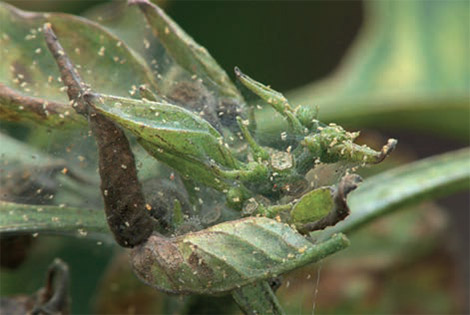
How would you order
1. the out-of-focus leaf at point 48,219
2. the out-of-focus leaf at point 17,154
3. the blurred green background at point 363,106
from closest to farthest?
1. the out-of-focus leaf at point 48,219
2. the out-of-focus leaf at point 17,154
3. the blurred green background at point 363,106

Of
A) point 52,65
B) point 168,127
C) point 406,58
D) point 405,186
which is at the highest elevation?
point 168,127

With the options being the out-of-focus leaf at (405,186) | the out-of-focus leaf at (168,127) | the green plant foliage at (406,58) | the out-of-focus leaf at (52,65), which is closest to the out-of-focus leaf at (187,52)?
the out-of-focus leaf at (52,65)

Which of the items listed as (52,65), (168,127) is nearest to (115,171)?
(168,127)

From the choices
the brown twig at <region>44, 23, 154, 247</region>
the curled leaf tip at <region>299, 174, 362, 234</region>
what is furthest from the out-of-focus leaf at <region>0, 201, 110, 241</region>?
the curled leaf tip at <region>299, 174, 362, 234</region>

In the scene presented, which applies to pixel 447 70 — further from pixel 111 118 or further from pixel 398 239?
pixel 111 118

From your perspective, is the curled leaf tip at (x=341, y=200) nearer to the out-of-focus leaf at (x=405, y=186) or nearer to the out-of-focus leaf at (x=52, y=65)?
the out-of-focus leaf at (x=52, y=65)

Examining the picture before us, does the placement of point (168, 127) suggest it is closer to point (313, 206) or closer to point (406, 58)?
point (313, 206)

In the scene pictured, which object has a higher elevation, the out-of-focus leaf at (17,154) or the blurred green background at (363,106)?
the out-of-focus leaf at (17,154)

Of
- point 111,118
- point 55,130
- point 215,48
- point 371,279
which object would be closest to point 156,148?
point 111,118
